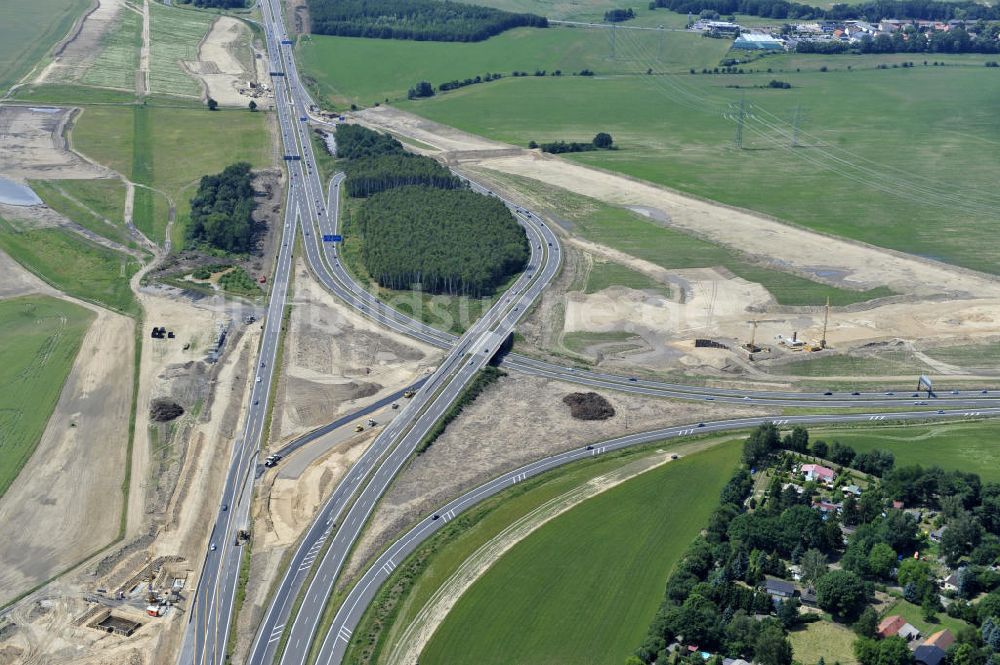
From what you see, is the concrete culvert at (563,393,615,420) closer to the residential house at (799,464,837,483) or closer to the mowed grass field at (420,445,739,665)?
the mowed grass field at (420,445,739,665)

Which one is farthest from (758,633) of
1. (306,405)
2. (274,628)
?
(306,405)

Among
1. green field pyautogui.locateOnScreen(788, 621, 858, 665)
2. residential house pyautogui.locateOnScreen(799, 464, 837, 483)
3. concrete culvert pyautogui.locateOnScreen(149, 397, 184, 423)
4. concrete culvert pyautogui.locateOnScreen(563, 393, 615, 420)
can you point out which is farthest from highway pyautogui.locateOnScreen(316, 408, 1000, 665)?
concrete culvert pyautogui.locateOnScreen(149, 397, 184, 423)

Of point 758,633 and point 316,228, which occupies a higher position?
point 316,228

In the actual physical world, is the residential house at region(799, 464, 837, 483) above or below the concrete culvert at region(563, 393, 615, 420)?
below

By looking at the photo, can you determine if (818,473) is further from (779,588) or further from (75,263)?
(75,263)

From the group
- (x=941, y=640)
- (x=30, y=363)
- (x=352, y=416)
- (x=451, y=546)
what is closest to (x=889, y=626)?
(x=941, y=640)

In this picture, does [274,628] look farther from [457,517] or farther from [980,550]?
[980,550]
